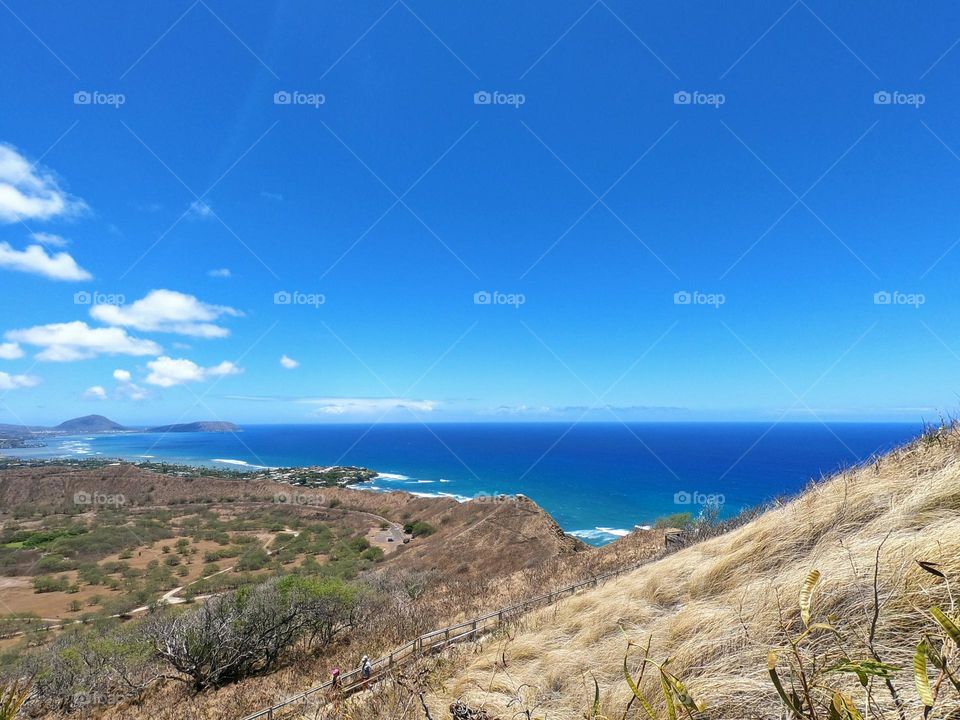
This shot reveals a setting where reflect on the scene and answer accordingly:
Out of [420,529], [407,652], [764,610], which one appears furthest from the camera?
[420,529]

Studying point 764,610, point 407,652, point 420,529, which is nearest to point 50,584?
point 420,529

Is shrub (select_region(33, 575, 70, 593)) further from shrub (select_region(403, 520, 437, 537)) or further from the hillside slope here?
the hillside slope

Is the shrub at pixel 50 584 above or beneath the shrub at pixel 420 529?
beneath

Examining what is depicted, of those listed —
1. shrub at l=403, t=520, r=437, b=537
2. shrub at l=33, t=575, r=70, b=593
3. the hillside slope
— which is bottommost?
shrub at l=33, t=575, r=70, b=593

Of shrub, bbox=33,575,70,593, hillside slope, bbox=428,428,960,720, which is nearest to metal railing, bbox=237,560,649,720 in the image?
hillside slope, bbox=428,428,960,720

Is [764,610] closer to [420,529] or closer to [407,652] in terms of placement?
[407,652]

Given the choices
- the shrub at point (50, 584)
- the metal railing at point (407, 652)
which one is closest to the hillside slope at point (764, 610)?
the metal railing at point (407, 652)

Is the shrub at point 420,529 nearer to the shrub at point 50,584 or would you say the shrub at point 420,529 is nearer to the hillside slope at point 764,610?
the shrub at point 50,584

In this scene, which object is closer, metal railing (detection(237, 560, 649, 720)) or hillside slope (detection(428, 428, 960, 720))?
hillside slope (detection(428, 428, 960, 720))
